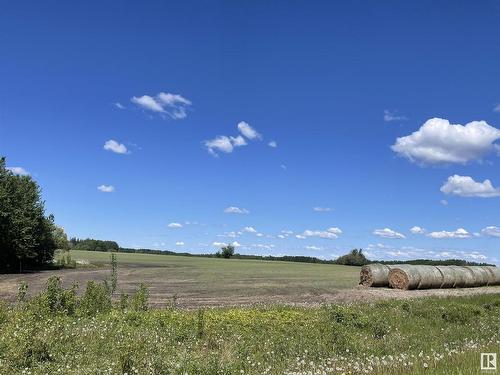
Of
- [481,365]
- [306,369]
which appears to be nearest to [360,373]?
[306,369]

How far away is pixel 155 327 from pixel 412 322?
8.96 meters

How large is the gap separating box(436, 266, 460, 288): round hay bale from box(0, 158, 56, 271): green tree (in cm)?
4132

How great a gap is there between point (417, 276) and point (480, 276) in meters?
9.22

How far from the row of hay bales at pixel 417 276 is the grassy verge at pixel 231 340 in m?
20.1

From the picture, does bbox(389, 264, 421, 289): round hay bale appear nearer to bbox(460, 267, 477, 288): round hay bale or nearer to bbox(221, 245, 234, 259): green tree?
bbox(460, 267, 477, 288): round hay bale

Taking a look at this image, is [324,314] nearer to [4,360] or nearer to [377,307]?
[377,307]

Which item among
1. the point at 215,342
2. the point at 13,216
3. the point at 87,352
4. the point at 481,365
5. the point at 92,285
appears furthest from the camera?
the point at 13,216

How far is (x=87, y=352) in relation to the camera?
10.5 meters

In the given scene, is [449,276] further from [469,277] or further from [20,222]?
[20,222]

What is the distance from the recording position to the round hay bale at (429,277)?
39969 mm

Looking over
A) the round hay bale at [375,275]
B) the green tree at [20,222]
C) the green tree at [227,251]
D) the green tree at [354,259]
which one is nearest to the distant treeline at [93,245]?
the green tree at [227,251]

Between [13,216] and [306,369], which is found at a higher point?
[13,216]

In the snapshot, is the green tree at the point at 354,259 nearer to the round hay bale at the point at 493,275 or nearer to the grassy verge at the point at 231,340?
the round hay bale at the point at 493,275

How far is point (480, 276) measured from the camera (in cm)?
4491
